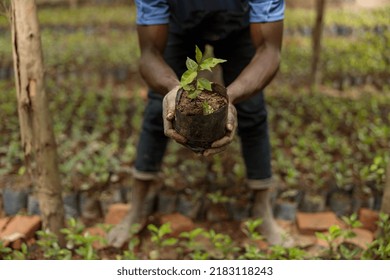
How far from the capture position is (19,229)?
99.5 inches

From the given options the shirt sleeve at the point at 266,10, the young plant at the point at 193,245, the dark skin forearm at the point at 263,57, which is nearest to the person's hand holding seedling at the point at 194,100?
the dark skin forearm at the point at 263,57

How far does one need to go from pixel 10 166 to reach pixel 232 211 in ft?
4.78

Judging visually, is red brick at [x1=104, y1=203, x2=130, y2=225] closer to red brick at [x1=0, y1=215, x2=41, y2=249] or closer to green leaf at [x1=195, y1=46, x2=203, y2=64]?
red brick at [x1=0, y1=215, x2=41, y2=249]

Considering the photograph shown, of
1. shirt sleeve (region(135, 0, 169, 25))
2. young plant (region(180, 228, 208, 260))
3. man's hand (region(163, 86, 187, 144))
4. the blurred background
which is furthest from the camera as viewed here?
the blurred background

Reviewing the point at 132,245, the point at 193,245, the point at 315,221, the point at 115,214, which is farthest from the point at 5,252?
the point at 315,221

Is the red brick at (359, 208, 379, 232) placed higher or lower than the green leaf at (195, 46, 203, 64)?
lower

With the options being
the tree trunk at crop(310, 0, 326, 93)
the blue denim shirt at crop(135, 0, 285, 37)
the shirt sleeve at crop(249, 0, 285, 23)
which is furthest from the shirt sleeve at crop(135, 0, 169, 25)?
the tree trunk at crop(310, 0, 326, 93)

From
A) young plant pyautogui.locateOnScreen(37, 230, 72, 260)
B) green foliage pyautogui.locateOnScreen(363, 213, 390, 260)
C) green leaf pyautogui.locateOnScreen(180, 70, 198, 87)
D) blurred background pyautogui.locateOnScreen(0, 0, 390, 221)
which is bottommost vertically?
blurred background pyautogui.locateOnScreen(0, 0, 390, 221)

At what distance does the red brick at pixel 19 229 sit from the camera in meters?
2.41

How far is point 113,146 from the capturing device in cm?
341

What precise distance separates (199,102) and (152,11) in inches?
26.9

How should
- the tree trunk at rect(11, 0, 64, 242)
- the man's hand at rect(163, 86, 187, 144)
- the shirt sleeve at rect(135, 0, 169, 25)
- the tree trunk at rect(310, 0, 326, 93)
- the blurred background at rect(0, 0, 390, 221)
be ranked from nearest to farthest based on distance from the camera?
the man's hand at rect(163, 86, 187, 144) < the tree trunk at rect(11, 0, 64, 242) < the shirt sleeve at rect(135, 0, 169, 25) < the blurred background at rect(0, 0, 390, 221) < the tree trunk at rect(310, 0, 326, 93)

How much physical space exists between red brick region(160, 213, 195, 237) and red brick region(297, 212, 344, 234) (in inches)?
25.2

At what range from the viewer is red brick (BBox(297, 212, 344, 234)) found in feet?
9.10
